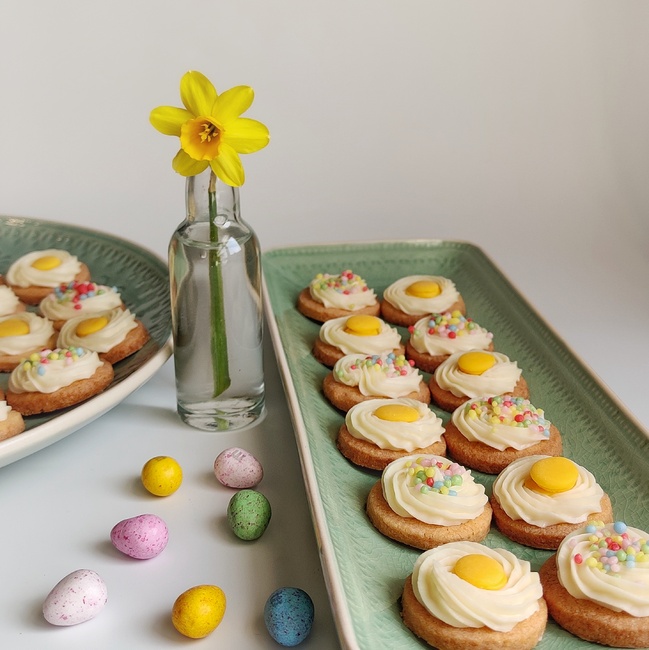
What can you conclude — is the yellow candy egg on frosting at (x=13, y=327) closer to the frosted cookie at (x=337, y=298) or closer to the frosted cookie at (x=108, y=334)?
the frosted cookie at (x=108, y=334)

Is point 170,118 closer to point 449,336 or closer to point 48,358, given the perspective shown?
point 48,358

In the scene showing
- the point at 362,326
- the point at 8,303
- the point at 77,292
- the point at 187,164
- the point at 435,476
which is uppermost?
the point at 187,164

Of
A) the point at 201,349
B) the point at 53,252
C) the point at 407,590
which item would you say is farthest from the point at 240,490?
the point at 53,252

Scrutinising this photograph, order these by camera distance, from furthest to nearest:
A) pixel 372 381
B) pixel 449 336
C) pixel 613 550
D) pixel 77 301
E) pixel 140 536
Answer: pixel 77 301, pixel 449 336, pixel 372 381, pixel 140 536, pixel 613 550

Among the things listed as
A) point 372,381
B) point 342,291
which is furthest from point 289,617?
point 342,291

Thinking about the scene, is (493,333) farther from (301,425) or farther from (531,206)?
(531,206)

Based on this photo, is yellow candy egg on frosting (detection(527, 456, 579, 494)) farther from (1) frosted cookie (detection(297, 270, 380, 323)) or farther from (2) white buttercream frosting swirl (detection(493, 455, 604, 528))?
(1) frosted cookie (detection(297, 270, 380, 323))
